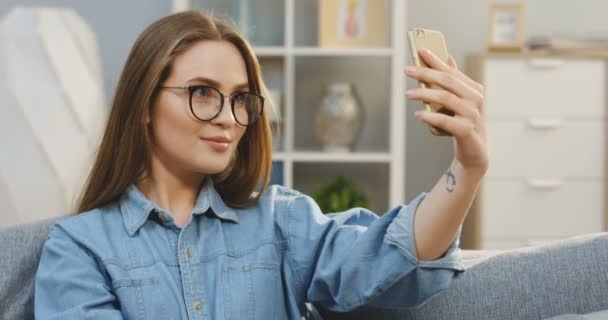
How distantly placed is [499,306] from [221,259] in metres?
0.40

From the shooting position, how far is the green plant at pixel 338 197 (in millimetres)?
3494

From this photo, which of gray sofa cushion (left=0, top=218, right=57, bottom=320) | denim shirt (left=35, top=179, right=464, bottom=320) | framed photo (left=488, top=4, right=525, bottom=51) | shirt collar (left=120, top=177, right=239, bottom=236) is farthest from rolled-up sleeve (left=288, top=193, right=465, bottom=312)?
framed photo (left=488, top=4, right=525, bottom=51)

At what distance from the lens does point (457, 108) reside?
96 cm

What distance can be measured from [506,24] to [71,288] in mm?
2862

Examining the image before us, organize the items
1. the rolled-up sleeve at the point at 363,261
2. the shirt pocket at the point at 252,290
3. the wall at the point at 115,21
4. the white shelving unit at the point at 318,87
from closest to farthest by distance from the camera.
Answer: the rolled-up sleeve at the point at 363,261 → the shirt pocket at the point at 252,290 → the white shelving unit at the point at 318,87 → the wall at the point at 115,21

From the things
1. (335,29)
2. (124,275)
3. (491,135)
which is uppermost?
(335,29)

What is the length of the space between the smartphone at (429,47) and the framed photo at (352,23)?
8.18 feet

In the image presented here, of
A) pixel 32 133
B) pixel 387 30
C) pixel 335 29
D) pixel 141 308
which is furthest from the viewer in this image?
pixel 387 30

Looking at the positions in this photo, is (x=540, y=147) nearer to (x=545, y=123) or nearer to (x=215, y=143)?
(x=545, y=123)

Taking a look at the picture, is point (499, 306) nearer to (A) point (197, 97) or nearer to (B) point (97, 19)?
(A) point (197, 97)

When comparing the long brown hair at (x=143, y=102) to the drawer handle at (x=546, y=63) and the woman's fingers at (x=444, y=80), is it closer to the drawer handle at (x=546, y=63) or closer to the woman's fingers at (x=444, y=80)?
the woman's fingers at (x=444, y=80)

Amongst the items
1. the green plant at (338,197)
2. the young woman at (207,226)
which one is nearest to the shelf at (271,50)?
the green plant at (338,197)

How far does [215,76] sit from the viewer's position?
1.27 meters

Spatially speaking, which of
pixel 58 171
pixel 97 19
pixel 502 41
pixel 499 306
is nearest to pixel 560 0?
pixel 502 41
